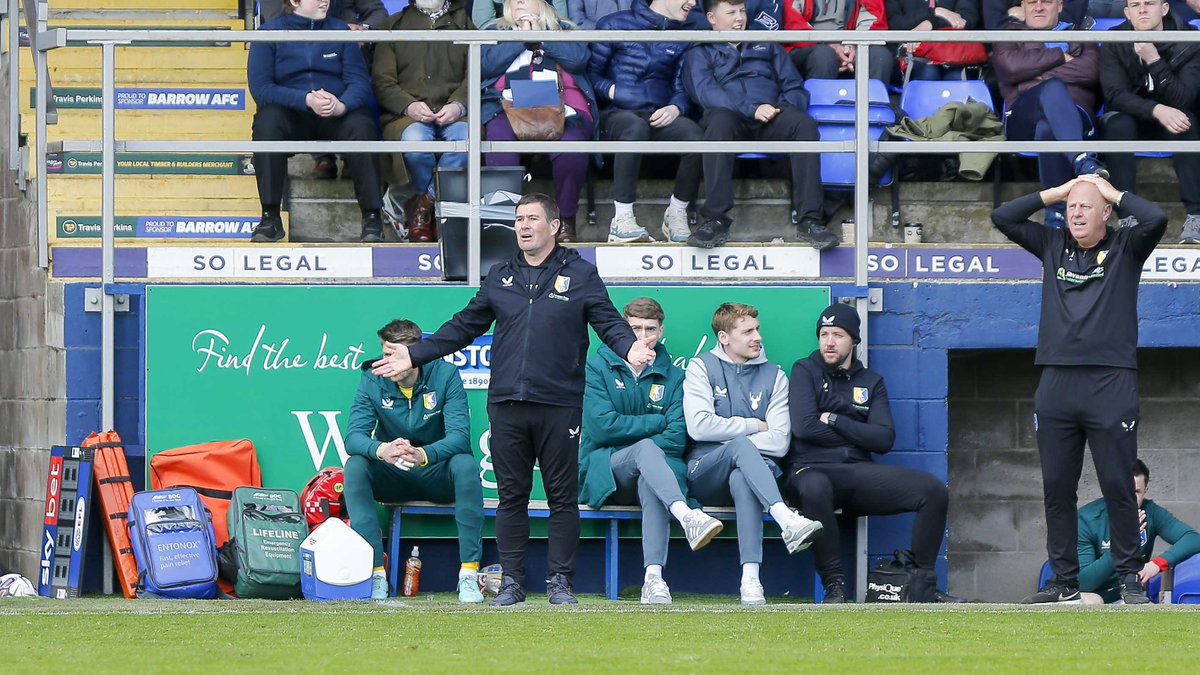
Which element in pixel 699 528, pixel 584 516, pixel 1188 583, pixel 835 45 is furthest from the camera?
pixel 835 45

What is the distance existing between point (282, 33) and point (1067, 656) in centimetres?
546

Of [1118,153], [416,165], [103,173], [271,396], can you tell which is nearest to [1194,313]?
[1118,153]

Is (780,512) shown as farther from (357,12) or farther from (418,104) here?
(357,12)

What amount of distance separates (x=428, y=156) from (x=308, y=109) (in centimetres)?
70

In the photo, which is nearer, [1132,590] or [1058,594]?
[1132,590]

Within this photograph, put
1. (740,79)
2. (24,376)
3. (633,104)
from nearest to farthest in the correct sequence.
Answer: (740,79), (633,104), (24,376)

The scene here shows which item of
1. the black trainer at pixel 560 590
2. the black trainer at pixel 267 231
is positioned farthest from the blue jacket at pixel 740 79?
the black trainer at pixel 560 590

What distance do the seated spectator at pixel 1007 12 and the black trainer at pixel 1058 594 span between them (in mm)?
4439

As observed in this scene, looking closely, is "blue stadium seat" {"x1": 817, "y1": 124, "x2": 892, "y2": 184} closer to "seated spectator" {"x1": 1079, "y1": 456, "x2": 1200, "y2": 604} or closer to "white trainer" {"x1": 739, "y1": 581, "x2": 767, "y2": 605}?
"seated spectator" {"x1": 1079, "y1": 456, "x2": 1200, "y2": 604}

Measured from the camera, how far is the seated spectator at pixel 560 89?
34.0 feet

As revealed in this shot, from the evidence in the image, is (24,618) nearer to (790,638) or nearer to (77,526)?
(77,526)

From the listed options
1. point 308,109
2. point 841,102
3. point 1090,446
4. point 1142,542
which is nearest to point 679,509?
point 1090,446

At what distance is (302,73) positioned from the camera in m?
10.5

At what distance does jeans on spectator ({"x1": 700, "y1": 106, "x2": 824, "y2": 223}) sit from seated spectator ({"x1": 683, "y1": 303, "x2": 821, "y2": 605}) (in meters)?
0.79
